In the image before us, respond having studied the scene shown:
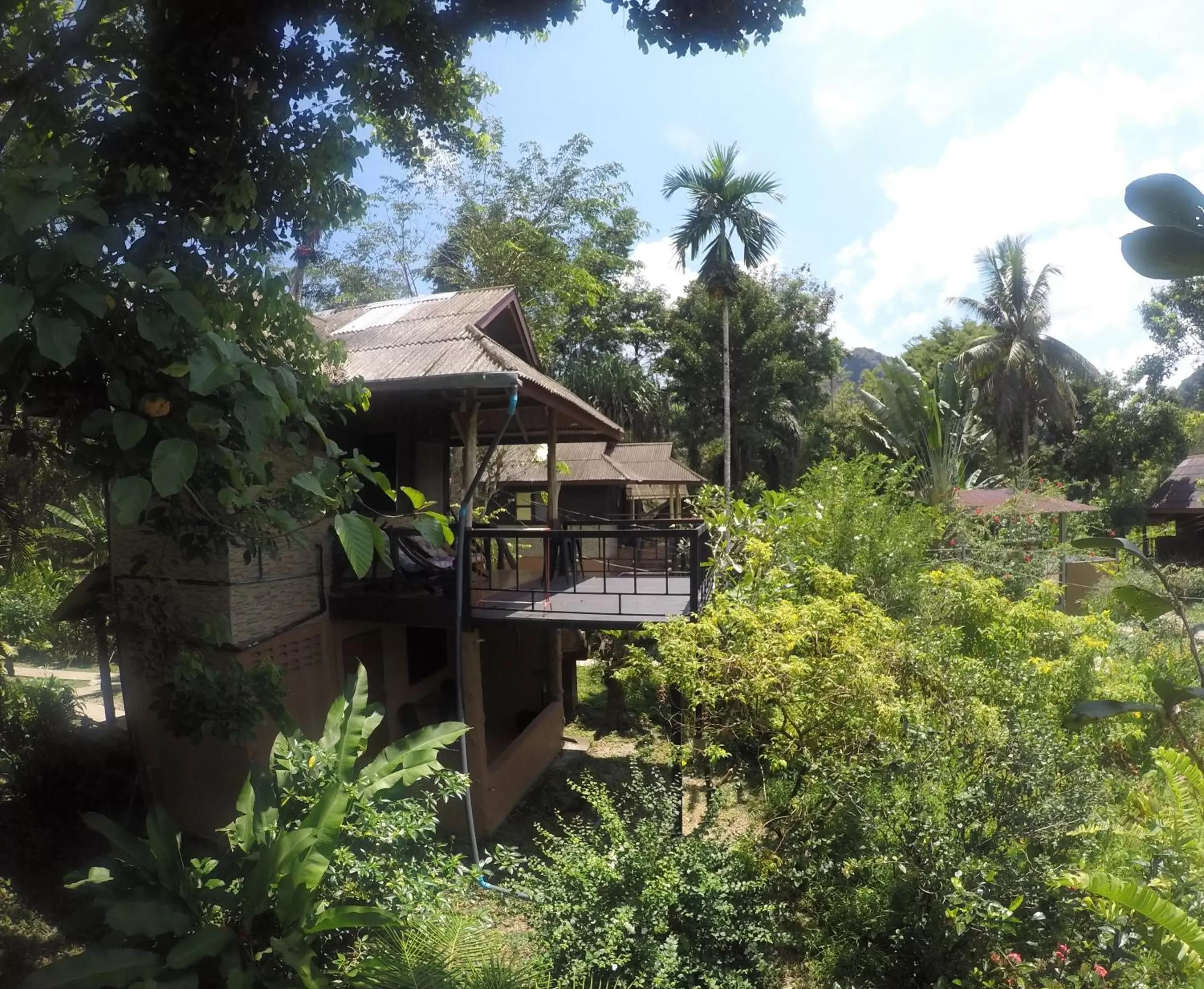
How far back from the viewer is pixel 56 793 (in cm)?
736

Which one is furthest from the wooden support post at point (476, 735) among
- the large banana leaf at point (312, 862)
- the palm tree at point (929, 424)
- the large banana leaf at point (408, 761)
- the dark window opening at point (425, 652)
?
the palm tree at point (929, 424)

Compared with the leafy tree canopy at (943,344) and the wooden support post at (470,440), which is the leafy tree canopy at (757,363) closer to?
the leafy tree canopy at (943,344)

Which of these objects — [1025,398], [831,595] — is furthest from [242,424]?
[1025,398]

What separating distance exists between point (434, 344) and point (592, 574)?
3.98 meters

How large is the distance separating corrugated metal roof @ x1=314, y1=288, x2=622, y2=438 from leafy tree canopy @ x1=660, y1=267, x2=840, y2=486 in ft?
70.9

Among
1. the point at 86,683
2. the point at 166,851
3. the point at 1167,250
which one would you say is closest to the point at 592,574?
the point at 166,851

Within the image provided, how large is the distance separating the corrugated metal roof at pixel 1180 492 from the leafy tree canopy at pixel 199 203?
2562cm

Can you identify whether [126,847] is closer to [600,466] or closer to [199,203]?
[199,203]

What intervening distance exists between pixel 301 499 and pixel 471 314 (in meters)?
5.75

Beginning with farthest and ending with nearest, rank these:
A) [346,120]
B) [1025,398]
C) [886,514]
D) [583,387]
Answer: [1025,398], [583,387], [886,514], [346,120]

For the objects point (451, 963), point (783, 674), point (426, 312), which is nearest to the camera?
point (451, 963)

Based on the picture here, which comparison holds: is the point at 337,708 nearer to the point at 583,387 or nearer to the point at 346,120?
the point at 346,120

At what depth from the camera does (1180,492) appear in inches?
971

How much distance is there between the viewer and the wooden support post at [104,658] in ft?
25.8
